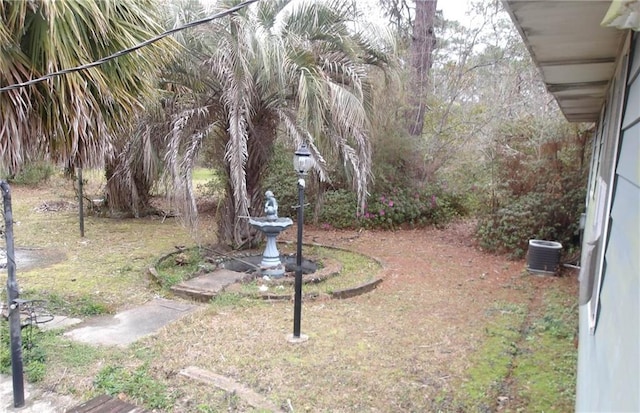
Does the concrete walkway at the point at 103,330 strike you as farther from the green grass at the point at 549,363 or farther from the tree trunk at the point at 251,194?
the green grass at the point at 549,363

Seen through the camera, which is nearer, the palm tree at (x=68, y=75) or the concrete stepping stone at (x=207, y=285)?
the palm tree at (x=68, y=75)

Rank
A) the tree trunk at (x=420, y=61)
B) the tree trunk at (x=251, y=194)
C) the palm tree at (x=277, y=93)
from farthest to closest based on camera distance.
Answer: the tree trunk at (x=420, y=61), the tree trunk at (x=251, y=194), the palm tree at (x=277, y=93)

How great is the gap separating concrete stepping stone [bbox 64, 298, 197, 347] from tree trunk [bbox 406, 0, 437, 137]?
6.91 m

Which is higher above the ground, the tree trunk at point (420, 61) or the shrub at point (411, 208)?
the tree trunk at point (420, 61)

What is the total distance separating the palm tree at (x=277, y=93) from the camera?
5.94 metres

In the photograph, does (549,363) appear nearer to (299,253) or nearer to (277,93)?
(299,253)

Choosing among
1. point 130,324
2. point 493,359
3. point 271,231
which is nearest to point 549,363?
point 493,359

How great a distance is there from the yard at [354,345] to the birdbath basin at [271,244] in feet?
3.70

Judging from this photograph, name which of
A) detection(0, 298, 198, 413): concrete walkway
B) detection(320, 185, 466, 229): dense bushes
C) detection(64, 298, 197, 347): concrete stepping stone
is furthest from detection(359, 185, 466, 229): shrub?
detection(0, 298, 198, 413): concrete walkway

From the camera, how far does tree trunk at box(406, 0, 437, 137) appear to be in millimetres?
10086

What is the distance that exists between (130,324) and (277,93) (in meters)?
3.73

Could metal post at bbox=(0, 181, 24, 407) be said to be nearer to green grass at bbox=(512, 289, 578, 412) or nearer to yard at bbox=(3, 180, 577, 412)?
yard at bbox=(3, 180, 577, 412)

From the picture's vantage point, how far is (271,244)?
675 cm

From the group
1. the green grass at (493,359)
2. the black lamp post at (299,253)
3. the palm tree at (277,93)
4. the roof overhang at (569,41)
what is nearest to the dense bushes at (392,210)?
the palm tree at (277,93)
